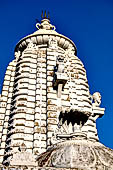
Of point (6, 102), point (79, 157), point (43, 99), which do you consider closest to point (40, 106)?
point (43, 99)

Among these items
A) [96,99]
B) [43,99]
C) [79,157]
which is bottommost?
[79,157]

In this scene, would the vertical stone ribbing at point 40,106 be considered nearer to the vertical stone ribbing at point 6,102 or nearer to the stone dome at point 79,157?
the vertical stone ribbing at point 6,102

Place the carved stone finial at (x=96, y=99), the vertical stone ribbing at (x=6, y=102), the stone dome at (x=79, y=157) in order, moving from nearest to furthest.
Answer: the stone dome at (x=79, y=157), the vertical stone ribbing at (x=6, y=102), the carved stone finial at (x=96, y=99)

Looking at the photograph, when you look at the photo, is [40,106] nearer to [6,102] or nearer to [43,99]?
[43,99]

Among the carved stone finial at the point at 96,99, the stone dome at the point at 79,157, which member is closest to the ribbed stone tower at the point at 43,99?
the carved stone finial at the point at 96,99

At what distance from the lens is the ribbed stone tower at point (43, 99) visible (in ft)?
56.2

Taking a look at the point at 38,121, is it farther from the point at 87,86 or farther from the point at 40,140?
the point at 87,86

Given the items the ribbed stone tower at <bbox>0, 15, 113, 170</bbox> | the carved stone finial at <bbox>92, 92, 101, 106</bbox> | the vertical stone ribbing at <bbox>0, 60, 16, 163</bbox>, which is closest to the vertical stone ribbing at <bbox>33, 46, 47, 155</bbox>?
the ribbed stone tower at <bbox>0, 15, 113, 170</bbox>

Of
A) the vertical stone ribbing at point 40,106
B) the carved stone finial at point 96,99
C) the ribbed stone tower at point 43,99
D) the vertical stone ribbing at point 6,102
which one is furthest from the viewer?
the carved stone finial at point 96,99

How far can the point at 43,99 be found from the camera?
20.0 meters

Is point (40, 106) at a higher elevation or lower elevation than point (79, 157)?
higher

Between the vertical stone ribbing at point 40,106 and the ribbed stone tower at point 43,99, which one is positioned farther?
the vertical stone ribbing at point 40,106

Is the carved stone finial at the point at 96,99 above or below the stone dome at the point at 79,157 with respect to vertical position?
above

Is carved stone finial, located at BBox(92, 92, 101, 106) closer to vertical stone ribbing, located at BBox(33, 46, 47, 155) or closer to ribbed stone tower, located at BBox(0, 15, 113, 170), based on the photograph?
ribbed stone tower, located at BBox(0, 15, 113, 170)
